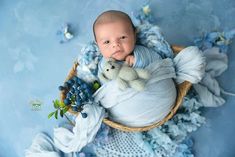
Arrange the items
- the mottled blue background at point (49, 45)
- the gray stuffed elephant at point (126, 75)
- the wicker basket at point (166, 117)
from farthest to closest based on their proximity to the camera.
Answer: the mottled blue background at point (49, 45) < the wicker basket at point (166, 117) < the gray stuffed elephant at point (126, 75)

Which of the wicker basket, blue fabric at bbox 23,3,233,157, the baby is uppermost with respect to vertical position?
the baby

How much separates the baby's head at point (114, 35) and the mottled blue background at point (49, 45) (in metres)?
0.38

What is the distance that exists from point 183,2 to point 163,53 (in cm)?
40

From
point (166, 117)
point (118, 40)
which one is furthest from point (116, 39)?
point (166, 117)

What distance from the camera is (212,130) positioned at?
1.58m

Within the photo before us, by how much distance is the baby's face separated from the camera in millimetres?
1357

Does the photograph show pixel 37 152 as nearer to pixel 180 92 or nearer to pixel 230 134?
pixel 180 92

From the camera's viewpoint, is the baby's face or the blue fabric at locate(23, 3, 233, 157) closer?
the baby's face

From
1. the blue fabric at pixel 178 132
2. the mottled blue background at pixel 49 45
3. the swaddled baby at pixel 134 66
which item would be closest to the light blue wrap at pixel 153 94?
the swaddled baby at pixel 134 66

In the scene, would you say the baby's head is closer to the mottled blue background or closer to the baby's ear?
the baby's ear

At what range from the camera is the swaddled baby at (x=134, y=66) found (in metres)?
1.37

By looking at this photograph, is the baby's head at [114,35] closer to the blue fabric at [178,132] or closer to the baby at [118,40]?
the baby at [118,40]

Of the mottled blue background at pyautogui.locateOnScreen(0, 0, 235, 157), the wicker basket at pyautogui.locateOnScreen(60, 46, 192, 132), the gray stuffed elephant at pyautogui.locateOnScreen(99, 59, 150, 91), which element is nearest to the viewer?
the gray stuffed elephant at pyautogui.locateOnScreen(99, 59, 150, 91)

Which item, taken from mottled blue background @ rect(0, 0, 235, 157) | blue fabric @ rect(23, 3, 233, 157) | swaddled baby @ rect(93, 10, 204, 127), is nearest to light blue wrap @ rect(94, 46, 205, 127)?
swaddled baby @ rect(93, 10, 204, 127)
